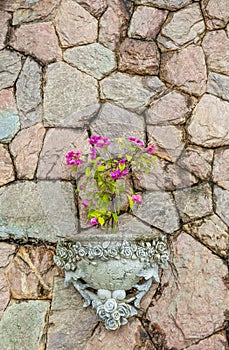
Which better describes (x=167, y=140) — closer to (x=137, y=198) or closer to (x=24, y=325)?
(x=137, y=198)

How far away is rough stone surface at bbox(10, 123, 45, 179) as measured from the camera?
232 cm

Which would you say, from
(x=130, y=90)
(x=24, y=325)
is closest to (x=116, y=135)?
(x=130, y=90)

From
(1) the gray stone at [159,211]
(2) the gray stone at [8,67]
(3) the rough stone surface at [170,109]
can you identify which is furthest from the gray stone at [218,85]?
(2) the gray stone at [8,67]

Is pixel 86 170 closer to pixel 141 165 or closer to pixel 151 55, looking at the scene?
pixel 141 165

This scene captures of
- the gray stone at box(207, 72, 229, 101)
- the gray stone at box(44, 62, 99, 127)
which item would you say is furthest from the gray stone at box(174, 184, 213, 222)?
the gray stone at box(44, 62, 99, 127)

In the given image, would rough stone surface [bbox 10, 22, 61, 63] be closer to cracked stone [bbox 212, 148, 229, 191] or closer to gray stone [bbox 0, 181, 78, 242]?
gray stone [bbox 0, 181, 78, 242]

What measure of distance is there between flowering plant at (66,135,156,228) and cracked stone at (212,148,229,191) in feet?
1.06

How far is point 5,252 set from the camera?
2.25 meters

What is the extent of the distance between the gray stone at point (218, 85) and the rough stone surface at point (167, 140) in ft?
0.91

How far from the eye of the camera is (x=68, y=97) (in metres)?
2.38

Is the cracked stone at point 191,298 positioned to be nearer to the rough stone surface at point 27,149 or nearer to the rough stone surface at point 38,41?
the rough stone surface at point 27,149

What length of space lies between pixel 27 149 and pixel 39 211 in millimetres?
333

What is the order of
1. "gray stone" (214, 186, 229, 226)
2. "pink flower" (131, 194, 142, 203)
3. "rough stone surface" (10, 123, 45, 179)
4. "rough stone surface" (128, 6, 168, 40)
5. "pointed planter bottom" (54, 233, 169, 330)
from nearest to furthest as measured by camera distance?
"pointed planter bottom" (54, 233, 169, 330) < "pink flower" (131, 194, 142, 203) < "gray stone" (214, 186, 229, 226) < "rough stone surface" (10, 123, 45, 179) < "rough stone surface" (128, 6, 168, 40)

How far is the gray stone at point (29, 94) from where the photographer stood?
7.80 feet
